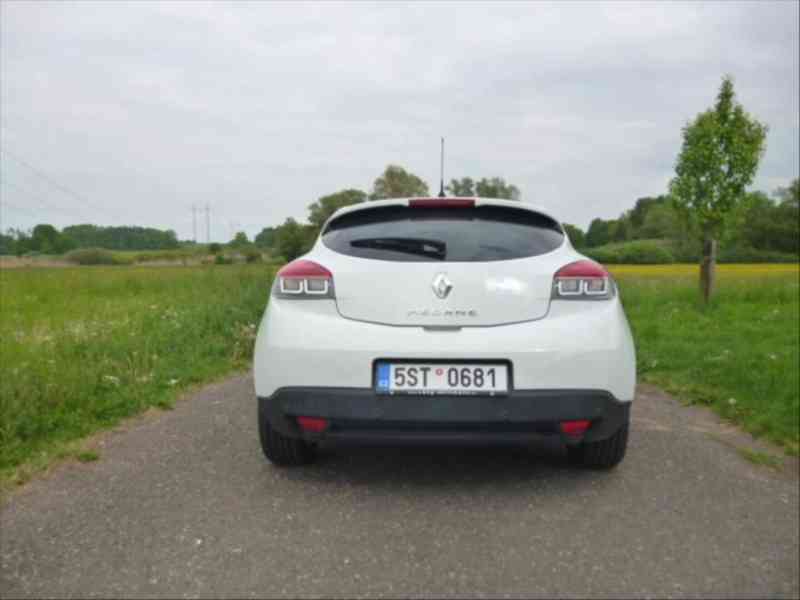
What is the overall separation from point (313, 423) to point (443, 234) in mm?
1113

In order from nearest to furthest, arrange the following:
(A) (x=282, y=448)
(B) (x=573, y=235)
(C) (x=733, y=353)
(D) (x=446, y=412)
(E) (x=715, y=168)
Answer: (D) (x=446, y=412) < (A) (x=282, y=448) < (B) (x=573, y=235) < (C) (x=733, y=353) < (E) (x=715, y=168)

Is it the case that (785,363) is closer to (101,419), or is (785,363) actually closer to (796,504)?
(796,504)

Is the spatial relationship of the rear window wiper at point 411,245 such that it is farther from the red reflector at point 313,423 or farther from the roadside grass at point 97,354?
the roadside grass at point 97,354

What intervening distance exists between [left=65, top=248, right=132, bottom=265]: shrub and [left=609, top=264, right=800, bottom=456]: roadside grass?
21.6 m

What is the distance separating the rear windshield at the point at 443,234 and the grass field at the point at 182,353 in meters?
2.12

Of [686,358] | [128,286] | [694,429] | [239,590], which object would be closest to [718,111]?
[686,358]

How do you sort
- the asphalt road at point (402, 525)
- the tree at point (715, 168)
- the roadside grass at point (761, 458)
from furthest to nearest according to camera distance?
the tree at point (715, 168) → the roadside grass at point (761, 458) → the asphalt road at point (402, 525)

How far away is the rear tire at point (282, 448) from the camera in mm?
3150

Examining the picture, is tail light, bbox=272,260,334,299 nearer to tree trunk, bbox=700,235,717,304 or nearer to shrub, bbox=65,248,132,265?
tree trunk, bbox=700,235,717,304

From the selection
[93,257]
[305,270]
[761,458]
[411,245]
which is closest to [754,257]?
[93,257]

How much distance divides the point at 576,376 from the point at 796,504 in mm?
1386

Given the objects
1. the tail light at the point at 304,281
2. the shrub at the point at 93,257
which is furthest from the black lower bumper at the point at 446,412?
the shrub at the point at 93,257

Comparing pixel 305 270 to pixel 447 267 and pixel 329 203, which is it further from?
pixel 329 203

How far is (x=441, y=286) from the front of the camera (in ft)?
8.79
